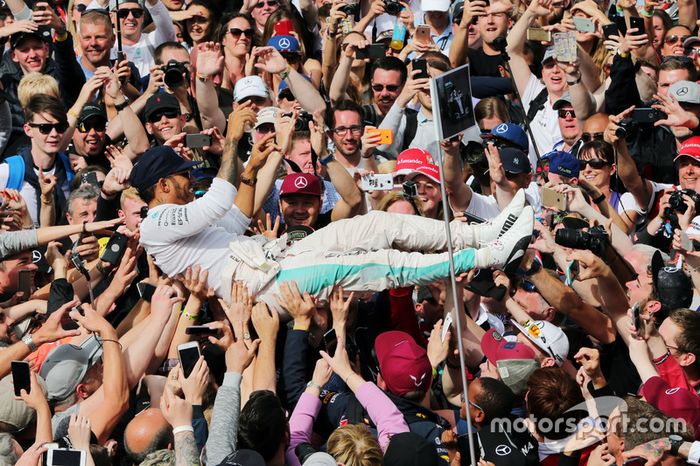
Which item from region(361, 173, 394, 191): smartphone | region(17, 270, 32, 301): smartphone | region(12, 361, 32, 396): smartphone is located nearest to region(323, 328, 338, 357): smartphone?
region(361, 173, 394, 191): smartphone

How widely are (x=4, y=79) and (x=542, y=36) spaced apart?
4.38 meters

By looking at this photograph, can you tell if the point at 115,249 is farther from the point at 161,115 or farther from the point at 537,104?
the point at 537,104

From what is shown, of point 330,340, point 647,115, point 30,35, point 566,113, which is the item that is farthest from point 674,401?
point 30,35

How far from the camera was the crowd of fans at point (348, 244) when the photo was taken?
6.36 m

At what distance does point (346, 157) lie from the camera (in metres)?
9.56

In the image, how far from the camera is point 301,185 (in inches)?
335

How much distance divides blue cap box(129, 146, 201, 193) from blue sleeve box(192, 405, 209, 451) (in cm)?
188

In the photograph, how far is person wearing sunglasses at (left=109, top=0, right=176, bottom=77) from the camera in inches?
460

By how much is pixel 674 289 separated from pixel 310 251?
2.04 meters

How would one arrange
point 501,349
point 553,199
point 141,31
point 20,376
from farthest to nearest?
point 141,31, point 553,199, point 501,349, point 20,376

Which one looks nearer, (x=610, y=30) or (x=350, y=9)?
(x=610, y=30)

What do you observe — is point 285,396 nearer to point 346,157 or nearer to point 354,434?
point 354,434

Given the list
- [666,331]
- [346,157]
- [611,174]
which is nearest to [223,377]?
[666,331]

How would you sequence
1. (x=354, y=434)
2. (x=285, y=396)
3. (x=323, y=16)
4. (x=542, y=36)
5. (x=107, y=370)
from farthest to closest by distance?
1. (x=323, y=16)
2. (x=542, y=36)
3. (x=285, y=396)
4. (x=107, y=370)
5. (x=354, y=434)
